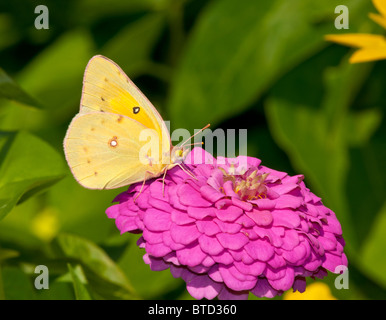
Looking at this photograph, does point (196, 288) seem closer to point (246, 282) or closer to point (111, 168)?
point (246, 282)

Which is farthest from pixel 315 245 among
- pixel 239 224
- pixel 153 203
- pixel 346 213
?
pixel 346 213

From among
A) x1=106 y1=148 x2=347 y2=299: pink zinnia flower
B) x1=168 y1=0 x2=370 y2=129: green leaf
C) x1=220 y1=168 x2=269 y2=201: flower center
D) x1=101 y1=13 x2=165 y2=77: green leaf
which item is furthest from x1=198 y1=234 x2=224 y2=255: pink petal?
x1=101 y1=13 x2=165 y2=77: green leaf

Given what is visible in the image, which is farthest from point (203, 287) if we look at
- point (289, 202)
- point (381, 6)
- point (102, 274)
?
point (381, 6)

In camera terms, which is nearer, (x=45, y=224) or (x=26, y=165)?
(x=26, y=165)

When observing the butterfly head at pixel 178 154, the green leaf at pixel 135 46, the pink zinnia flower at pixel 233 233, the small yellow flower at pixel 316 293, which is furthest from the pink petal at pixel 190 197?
the green leaf at pixel 135 46

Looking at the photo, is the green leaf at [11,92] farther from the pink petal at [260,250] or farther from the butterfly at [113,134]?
the pink petal at [260,250]

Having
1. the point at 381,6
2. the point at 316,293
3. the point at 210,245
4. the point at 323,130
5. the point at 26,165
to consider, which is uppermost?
the point at 381,6

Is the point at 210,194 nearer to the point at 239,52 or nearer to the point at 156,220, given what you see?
the point at 156,220
